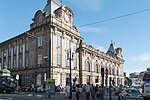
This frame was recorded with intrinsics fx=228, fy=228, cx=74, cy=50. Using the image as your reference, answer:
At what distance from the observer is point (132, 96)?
85.0 feet

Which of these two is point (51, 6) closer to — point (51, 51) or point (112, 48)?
point (51, 51)

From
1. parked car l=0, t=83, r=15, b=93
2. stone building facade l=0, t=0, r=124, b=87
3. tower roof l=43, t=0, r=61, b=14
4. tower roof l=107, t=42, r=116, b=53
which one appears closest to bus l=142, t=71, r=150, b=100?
parked car l=0, t=83, r=15, b=93

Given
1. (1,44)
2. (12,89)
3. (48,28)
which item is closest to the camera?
(12,89)

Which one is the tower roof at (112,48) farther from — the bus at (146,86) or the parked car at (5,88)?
the bus at (146,86)

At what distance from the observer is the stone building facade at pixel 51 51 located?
162ft

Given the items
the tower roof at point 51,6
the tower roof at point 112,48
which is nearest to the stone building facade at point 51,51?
the tower roof at point 51,6

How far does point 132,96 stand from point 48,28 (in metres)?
28.6

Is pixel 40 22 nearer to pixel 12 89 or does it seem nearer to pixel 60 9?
pixel 60 9

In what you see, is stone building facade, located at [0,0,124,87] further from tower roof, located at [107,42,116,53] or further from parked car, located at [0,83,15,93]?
tower roof, located at [107,42,116,53]

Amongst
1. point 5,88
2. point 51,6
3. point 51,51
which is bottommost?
point 5,88

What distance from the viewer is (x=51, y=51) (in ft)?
159

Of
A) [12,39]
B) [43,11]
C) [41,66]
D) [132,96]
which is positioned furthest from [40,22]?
[132,96]

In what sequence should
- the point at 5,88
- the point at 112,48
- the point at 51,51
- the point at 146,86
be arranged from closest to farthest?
the point at 146,86 → the point at 5,88 → the point at 51,51 → the point at 112,48

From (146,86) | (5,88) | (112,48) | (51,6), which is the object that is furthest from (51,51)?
(112,48)
